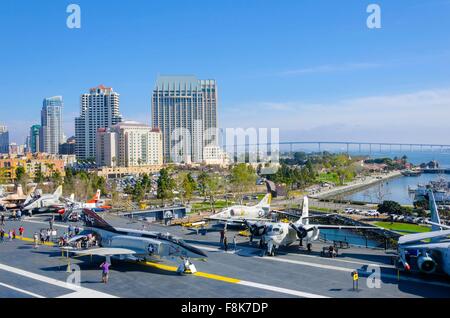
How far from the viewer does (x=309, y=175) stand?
109938 mm

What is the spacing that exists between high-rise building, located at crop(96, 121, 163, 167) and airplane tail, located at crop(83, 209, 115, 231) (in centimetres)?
13753

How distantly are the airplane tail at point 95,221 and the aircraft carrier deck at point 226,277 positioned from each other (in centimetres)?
214

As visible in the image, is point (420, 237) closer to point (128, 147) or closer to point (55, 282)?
point (55, 282)

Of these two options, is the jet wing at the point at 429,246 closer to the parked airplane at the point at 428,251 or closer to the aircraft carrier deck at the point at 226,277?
the parked airplane at the point at 428,251

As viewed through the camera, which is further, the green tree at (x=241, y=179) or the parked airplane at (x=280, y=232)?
the green tree at (x=241, y=179)

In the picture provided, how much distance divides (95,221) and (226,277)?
35.0 ft

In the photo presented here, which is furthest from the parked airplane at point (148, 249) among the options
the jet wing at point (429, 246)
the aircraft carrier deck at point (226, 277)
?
the jet wing at point (429, 246)

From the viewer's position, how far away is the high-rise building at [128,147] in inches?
6604

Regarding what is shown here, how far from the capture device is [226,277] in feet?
73.6

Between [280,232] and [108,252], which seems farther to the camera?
[280,232]

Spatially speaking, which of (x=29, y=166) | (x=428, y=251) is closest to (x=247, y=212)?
(x=428, y=251)

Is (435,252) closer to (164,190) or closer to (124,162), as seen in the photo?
(164,190)
